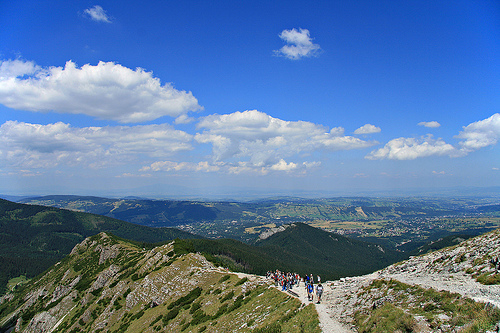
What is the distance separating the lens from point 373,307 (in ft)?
79.7

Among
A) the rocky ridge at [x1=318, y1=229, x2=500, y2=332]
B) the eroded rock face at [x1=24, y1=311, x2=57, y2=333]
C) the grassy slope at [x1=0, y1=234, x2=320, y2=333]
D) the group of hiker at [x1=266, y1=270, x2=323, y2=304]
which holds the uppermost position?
the rocky ridge at [x1=318, y1=229, x2=500, y2=332]

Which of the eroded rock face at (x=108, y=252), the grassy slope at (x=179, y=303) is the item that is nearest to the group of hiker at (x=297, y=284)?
the grassy slope at (x=179, y=303)

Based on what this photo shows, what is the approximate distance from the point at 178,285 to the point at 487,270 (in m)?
57.5

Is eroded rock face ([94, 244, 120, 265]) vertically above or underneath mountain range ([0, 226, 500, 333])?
underneath

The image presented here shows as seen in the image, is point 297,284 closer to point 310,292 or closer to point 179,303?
point 310,292

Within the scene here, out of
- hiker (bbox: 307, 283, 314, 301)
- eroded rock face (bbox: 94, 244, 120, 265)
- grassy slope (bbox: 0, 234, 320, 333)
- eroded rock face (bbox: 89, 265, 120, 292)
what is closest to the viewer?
grassy slope (bbox: 0, 234, 320, 333)

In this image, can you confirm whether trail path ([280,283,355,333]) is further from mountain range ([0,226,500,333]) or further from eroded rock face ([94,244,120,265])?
eroded rock face ([94,244,120,265])

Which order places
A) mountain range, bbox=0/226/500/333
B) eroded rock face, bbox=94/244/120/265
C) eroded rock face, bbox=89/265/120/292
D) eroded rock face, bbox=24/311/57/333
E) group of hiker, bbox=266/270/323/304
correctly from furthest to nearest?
1. eroded rock face, bbox=94/244/120/265
2. eroded rock face, bbox=89/265/120/292
3. eroded rock face, bbox=24/311/57/333
4. group of hiker, bbox=266/270/323/304
5. mountain range, bbox=0/226/500/333

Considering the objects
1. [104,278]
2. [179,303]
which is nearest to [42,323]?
[104,278]

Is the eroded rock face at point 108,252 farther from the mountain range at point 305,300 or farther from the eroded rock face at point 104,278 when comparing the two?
the mountain range at point 305,300

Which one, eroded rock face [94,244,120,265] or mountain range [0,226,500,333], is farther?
eroded rock face [94,244,120,265]

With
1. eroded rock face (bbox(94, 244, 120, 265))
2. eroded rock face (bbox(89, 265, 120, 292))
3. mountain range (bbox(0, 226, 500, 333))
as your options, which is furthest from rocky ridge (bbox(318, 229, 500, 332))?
eroded rock face (bbox(94, 244, 120, 265))

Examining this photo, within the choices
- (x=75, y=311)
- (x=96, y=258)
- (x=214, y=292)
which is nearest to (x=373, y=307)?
(x=214, y=292)

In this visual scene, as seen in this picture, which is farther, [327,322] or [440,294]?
[327,322]
